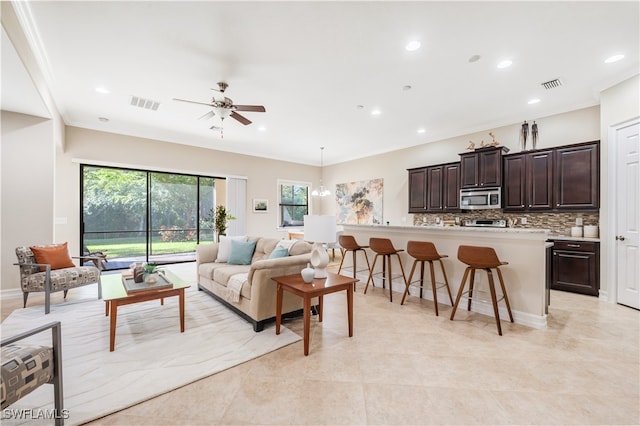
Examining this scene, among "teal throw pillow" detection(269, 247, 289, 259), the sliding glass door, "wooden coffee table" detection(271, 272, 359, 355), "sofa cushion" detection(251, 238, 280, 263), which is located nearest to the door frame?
"wooden coffee table" detection(271, 272, 359, 355)

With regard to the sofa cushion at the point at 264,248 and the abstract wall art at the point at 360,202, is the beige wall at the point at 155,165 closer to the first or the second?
the abstract wall art at the point at 360,202

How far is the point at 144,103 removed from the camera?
4.45 metres

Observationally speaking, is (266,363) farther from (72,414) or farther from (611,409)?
(611,409)

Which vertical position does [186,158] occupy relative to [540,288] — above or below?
above

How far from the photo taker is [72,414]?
173 cm

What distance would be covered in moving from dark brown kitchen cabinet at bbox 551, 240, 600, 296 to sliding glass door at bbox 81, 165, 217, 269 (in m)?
7.41

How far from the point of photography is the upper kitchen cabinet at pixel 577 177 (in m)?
4.14

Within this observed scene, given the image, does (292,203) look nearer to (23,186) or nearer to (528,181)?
(23,186)

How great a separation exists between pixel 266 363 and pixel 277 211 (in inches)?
246

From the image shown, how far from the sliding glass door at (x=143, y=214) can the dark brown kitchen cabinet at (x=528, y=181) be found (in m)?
6.79

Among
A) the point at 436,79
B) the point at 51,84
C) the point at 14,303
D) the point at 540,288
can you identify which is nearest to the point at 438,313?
the point at 540,288

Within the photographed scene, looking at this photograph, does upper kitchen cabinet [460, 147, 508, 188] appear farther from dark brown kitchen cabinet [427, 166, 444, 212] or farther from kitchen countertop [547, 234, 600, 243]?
kitchen countertop [547, 234, 600, 243]

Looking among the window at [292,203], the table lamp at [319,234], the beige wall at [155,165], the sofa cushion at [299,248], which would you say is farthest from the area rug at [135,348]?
the window at [292,203]

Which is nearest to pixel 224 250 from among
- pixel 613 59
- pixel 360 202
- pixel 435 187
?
pixel 435 187
